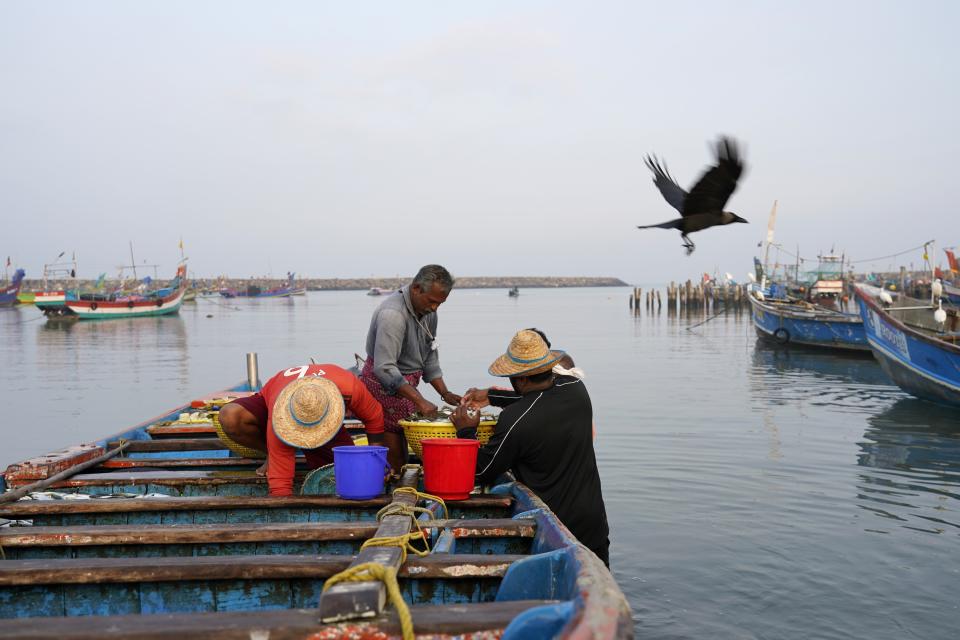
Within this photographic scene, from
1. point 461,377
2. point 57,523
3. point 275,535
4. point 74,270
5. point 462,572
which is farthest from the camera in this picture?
point 74,270

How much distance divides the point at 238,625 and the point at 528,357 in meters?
2.40

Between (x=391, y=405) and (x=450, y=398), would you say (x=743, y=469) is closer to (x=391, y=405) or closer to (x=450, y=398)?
(x=450, y=398)

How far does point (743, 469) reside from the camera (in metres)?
9.11

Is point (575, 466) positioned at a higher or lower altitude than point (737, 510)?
higher

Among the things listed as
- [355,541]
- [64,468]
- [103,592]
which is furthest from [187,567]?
[64,468]

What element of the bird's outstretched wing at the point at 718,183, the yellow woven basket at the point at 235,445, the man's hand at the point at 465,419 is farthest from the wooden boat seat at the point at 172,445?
the bird's outstretched wing at the point at 718,183

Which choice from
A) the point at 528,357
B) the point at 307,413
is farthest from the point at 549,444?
the point at 307,413

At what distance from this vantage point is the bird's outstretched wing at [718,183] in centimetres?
511

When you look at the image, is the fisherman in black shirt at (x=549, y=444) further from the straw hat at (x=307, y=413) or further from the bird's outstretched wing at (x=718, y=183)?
the bird's outstretched wing at (x=718, y=183)

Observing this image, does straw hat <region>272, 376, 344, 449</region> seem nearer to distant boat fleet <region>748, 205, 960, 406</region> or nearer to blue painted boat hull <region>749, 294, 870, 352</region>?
distant boat fleet <region>748, 205, 960, 406</region>

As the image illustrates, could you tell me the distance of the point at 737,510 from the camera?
7.51 metres

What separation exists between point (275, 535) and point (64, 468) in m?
2.72

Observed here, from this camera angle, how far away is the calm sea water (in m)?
5.43

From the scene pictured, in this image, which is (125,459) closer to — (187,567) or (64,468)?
(64,468)
